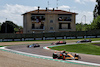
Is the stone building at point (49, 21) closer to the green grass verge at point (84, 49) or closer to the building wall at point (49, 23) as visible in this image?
the building wall at point (49, 23)

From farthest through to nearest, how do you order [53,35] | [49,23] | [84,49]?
[49,23]
[53,35]
[84,49]

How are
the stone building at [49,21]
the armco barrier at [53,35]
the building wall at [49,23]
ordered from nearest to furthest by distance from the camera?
the armco barrier at [53,35]
the stone building at [49,21]
the building wall at [49,23]

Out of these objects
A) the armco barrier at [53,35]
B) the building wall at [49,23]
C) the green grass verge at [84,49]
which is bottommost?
the green grass verge at [84,49]

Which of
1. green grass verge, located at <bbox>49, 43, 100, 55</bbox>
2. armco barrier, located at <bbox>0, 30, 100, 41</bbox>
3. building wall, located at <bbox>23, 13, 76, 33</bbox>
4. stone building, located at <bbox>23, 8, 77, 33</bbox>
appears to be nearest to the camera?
green grass verge, located at <bbox>49, 43, 100, 55</bbox>

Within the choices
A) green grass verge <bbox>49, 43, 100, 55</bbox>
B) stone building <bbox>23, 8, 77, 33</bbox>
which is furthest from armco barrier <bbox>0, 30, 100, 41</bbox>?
green grass verge <bbox>49, 43, 100, 55</bbox>

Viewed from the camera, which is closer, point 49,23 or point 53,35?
point 53,35

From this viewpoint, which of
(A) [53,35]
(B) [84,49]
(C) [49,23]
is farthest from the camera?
(C) [49,23]

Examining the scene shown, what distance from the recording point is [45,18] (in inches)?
3617

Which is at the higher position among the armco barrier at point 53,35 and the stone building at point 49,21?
the stone building at point 49,21

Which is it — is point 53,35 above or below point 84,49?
above

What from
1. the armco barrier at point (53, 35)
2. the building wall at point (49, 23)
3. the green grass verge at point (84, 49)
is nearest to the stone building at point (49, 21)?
the building wall at point (49, 23)

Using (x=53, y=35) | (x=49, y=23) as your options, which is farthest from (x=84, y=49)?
(x=49, y=23)

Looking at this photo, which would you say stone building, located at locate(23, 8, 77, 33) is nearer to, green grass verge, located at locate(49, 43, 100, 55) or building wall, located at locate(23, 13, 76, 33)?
building wall, located at locate(23, 13, 76, 33)

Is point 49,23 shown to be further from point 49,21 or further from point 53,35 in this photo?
point 53,35
